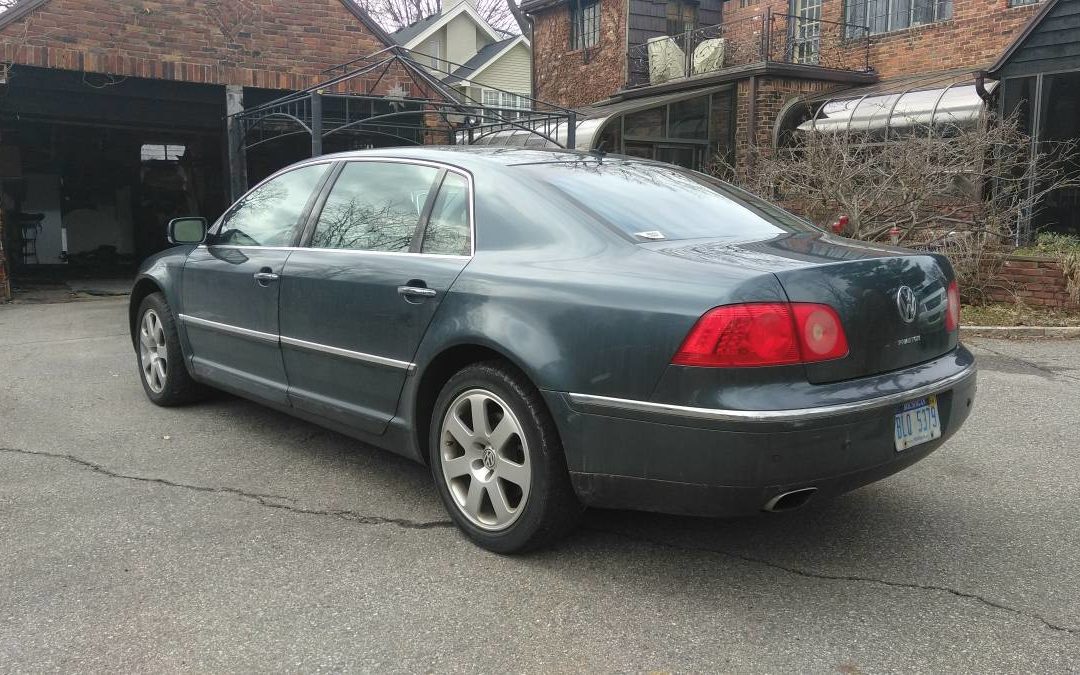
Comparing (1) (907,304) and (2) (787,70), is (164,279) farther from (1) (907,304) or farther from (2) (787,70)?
(2) (787,70)

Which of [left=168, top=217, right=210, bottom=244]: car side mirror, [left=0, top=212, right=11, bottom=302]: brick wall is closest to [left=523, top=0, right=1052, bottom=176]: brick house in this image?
[left=0, top=212, right=11, bottom=302]: brick wall

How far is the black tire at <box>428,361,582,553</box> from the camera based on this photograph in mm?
3129

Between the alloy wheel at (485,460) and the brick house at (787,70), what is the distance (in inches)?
478

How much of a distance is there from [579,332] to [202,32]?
11858 mm

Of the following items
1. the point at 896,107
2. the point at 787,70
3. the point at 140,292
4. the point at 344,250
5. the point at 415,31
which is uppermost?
the point at 415,31

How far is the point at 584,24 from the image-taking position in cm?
2241

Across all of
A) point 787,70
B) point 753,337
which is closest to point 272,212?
point 753,337

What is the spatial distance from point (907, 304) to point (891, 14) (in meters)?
15.8

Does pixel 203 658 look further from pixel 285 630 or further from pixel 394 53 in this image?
pixel 394 53

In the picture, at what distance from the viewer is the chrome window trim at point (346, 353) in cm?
365

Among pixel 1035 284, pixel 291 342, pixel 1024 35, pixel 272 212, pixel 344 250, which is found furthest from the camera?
pixel 1024 35

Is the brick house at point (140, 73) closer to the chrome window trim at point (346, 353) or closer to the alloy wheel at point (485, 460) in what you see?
the chrome window trim at point (346, 353)

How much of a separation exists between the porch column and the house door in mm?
11024

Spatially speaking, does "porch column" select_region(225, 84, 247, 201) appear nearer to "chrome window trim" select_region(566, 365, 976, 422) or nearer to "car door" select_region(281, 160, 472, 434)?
"car door" select_region(281, 160, 472, 434)
